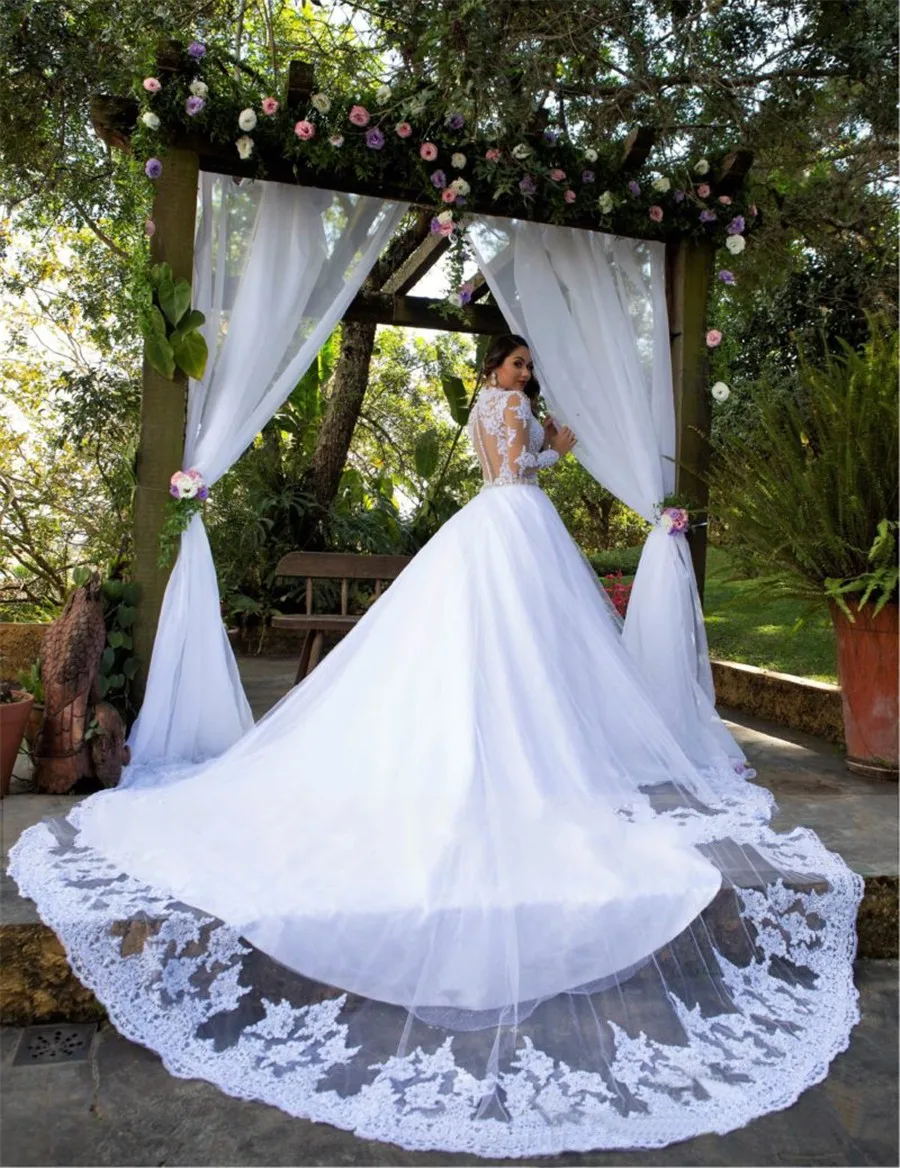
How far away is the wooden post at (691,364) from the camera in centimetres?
495

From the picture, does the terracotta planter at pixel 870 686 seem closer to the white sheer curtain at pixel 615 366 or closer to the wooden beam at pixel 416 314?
the white sheer curtain at pixel 615 366

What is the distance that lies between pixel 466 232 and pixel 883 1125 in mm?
4084

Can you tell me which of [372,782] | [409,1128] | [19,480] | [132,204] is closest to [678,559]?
[372,782]

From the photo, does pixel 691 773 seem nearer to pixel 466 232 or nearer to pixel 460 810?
pixel 460 810

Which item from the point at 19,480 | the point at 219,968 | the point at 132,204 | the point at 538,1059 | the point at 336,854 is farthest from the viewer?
the point at 19,480

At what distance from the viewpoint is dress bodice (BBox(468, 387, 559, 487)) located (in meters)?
4.05

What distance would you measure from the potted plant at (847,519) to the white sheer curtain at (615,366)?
19.1 inches

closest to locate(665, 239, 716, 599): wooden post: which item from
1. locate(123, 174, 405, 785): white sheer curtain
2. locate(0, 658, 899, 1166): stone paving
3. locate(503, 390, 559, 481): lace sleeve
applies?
locate(503, 390, 559, 481): lace sleeve

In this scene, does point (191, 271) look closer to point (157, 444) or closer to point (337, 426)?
point (157, 444)

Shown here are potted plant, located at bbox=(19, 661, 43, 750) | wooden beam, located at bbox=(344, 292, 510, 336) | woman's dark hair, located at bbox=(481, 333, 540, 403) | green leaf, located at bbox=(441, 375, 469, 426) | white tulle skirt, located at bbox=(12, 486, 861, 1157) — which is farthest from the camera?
green leaf, located at bbox=(441, 375, 469, 426)

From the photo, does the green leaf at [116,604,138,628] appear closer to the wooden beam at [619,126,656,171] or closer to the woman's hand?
the woman's hand

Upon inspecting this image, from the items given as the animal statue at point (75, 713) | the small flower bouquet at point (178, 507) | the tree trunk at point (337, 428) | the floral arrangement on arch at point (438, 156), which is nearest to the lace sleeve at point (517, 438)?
the floral arrangement on arch at point (438, 156)

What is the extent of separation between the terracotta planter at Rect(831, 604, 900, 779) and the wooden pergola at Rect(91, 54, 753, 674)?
0.99 meters

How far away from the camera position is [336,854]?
2.71 meters
